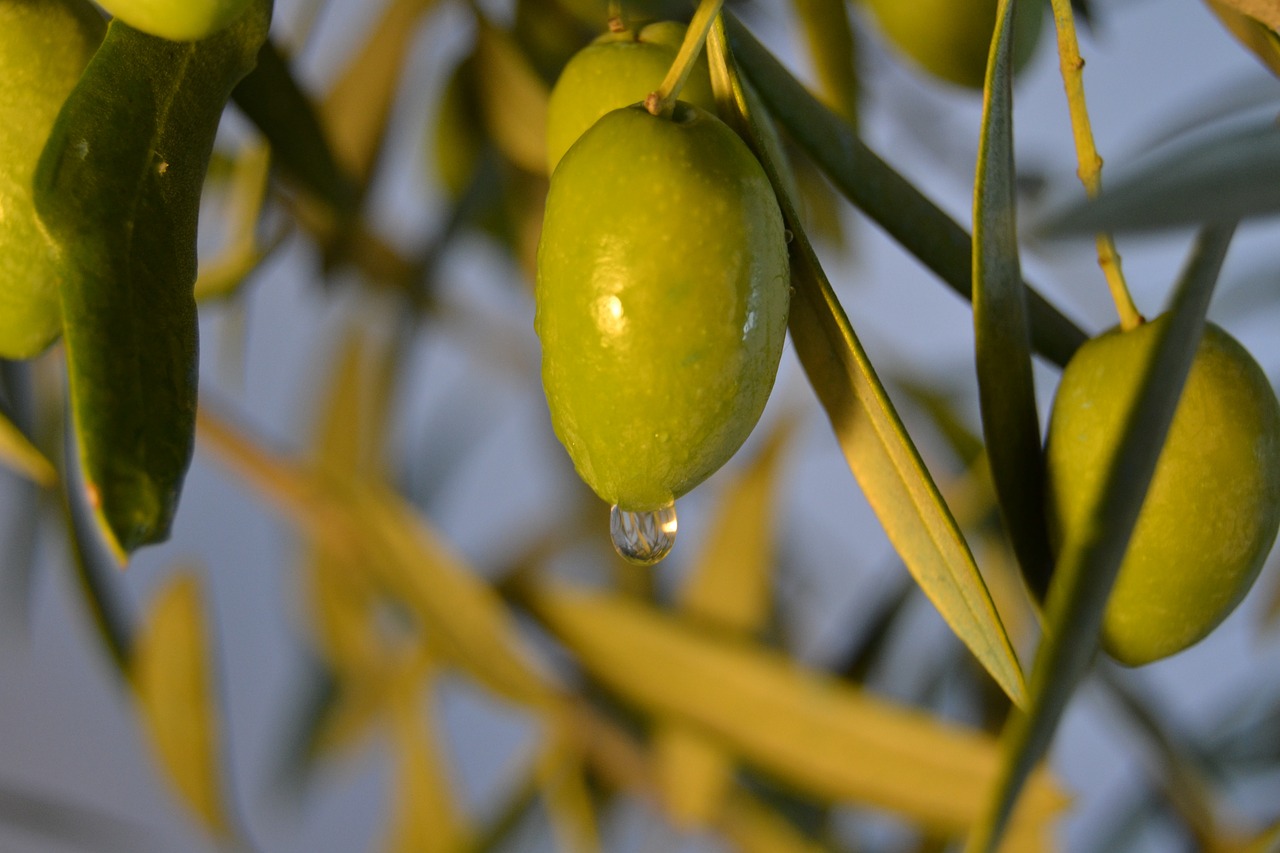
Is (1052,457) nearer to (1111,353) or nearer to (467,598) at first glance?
(1111,353)

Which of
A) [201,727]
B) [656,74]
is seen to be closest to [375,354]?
[201,727]

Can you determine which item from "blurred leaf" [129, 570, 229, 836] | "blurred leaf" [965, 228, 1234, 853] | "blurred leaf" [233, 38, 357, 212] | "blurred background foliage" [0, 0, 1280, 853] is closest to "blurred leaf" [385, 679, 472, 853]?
"blurred background foliage" [0, 0, 1280, 853]

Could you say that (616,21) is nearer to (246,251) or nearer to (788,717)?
(246,251)

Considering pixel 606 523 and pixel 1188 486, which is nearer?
pixel 1188 486

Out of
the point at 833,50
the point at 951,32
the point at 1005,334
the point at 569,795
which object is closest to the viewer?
the point at 1005,334

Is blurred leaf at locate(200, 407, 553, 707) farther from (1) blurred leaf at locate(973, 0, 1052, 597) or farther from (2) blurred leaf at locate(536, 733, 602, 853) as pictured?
(1) blurred leaf at locate(973, 0, 1052, 597)

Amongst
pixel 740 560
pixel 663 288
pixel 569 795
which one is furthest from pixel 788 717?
pixel 663 288

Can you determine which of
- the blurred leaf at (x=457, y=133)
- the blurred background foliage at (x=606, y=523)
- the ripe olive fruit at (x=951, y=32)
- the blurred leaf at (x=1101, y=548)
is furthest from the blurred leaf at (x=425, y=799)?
the blurred leaf at (x=1101, y=548)

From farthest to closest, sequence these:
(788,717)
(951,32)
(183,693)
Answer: (183,693) < (788,717) < (951,32)
